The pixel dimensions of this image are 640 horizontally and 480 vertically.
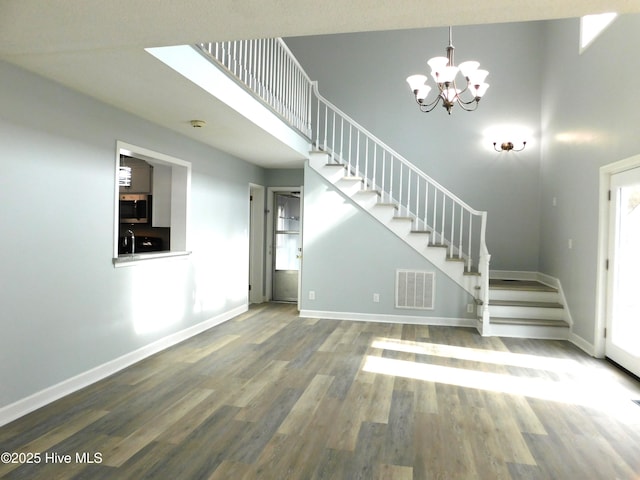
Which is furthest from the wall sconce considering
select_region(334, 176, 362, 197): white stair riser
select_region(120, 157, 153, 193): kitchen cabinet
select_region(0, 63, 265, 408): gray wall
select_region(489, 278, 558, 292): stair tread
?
select_region(120, 157, 153, 193): kitchen cabinet

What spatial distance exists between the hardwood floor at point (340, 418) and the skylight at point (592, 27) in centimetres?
357

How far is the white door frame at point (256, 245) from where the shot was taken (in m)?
7.77

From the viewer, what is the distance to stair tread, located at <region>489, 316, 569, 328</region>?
5.70 m

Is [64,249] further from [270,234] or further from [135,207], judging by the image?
[270,234]

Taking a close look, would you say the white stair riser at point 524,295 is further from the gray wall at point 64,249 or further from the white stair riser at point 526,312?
the gray wall at point 64,249

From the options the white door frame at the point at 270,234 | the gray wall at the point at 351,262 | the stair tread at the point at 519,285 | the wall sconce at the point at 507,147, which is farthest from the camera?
the white door frame at the point at 270,234

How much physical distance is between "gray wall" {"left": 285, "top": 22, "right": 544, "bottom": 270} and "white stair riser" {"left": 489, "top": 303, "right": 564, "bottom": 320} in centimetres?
152

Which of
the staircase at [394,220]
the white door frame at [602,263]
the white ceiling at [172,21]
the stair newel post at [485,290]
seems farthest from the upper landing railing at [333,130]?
the white door frame at [602,263]

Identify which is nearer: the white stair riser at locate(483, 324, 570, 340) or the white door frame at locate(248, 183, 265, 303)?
the white stair riser at locate(483, 324, 570, 340)

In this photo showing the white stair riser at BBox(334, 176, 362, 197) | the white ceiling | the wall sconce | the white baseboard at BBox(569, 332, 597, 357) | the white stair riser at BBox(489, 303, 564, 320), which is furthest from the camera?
the wall sconce

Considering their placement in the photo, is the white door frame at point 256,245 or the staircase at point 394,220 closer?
the staircase at point 394,220

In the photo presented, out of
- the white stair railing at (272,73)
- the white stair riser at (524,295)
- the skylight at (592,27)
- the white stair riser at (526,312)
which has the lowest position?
the white stair riser at (526,312)

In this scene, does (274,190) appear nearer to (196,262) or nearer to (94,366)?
(196,262)

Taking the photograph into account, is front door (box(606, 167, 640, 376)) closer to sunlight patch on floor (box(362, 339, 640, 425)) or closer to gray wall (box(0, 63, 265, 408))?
sunlight patch on floor (box(362, 339, 640, 425))
